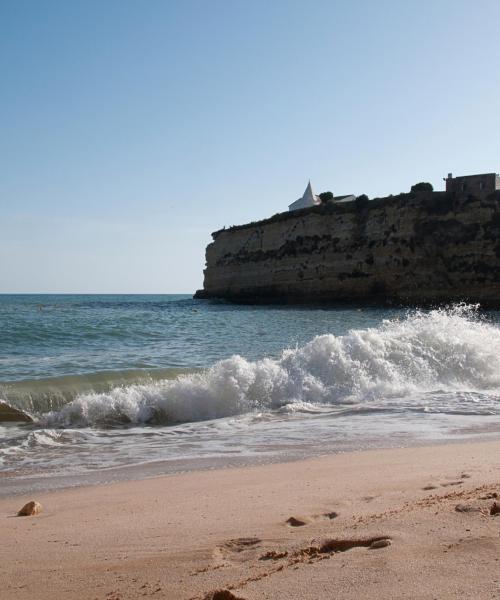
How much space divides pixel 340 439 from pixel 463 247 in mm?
38577

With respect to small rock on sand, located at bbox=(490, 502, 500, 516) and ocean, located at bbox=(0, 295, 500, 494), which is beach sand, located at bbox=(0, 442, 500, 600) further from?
ocean, located at bbox=(0, 295, 500, 494)

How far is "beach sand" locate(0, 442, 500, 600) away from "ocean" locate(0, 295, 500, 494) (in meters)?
1.33

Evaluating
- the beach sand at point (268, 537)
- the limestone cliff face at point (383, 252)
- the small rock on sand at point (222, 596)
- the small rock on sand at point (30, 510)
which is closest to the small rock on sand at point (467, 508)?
the beach sand at point (268, 537)

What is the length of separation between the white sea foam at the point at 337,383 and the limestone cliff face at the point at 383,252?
29282mm

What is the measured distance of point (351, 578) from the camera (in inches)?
99.2

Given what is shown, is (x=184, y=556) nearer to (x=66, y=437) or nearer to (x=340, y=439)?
(x=340, y=439)

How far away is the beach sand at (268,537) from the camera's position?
2.54 m

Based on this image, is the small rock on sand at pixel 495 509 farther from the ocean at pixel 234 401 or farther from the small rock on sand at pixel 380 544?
the ocean at pixel 234 401

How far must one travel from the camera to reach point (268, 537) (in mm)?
3355

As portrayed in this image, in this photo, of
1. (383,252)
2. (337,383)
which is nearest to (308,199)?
(383,252)

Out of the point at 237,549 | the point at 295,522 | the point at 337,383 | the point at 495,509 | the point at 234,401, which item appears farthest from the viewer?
the point at 337,383

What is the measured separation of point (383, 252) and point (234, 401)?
37206 millimetres

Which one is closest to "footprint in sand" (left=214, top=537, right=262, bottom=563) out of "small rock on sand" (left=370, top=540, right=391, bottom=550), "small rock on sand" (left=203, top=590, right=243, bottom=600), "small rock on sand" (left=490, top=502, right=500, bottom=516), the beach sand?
the beach sand

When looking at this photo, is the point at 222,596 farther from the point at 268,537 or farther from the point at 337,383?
the point at 337,383
